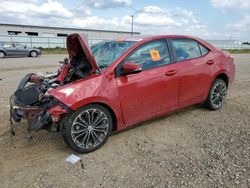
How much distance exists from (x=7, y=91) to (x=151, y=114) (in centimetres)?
484

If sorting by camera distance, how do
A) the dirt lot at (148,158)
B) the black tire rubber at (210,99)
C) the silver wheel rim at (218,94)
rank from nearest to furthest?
the dirt lot at (148,158)
the black tire rubber at (210,99)
the silver wheel rim at (218,94)

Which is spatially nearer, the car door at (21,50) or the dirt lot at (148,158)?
the dirt lot at (148,158)

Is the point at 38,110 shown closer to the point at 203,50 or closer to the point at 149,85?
the point at 149,85

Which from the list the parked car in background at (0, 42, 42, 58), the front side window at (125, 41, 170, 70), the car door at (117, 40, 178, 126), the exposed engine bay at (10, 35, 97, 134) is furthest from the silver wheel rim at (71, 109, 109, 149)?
the parked car in background at (0, 42, 42, 58)

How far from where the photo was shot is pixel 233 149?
390 cm

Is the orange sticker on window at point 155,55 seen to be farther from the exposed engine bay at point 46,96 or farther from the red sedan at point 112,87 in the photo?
the exposed engine bay at point 46,96

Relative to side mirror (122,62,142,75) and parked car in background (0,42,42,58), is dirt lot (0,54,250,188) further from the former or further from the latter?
parked car in background (0,42,42,58)

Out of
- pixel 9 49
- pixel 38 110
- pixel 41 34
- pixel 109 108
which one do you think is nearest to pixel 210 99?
pixel 109 108

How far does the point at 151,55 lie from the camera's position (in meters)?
4.39

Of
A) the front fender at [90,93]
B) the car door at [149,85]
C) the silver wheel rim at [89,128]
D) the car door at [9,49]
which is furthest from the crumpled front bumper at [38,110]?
the car door at [9,49]

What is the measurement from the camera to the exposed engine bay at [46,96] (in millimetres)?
3545

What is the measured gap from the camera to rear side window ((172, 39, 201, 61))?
473 cm

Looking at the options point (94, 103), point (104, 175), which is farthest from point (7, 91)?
point (104, 175)

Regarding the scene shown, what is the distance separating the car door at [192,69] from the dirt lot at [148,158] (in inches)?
19.5
